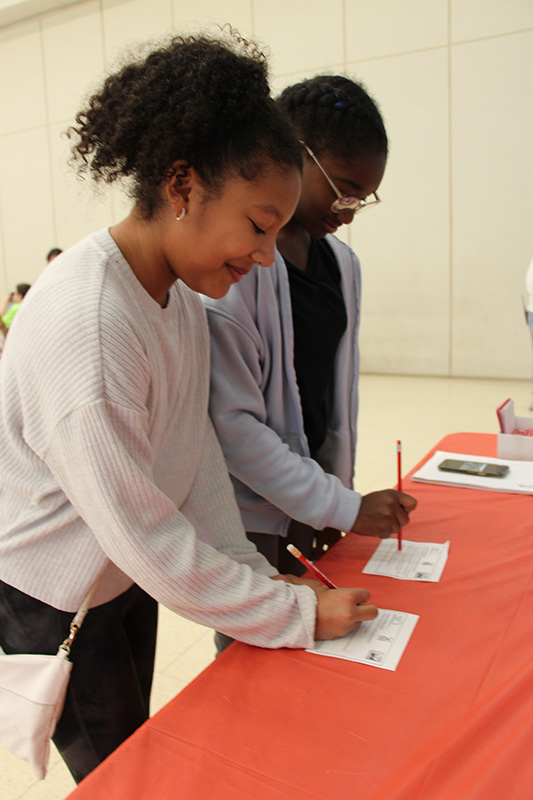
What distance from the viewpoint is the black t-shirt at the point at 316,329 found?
1323 mm

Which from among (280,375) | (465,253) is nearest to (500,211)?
(465,253)

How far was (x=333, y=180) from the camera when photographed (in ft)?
4.04

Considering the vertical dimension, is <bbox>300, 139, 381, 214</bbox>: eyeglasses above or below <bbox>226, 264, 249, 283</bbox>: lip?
above

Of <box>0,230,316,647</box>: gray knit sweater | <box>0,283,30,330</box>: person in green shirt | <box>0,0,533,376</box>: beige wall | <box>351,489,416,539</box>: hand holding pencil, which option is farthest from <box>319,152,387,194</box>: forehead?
<box>0,283,30,330</box>: person in green shirt

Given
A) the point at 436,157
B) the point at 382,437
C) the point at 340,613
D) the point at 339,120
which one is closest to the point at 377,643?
the point at 340,613

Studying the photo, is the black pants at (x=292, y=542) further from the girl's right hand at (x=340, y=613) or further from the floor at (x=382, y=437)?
the floor at (x=382, y=437)

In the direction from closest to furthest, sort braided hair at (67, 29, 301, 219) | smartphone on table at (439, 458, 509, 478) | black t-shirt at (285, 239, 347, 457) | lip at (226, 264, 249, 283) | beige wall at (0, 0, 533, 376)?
braided hair at (67, 29, 301, 219)
lip at (226, 264, 249, 283)
black t-shirt at (285, 239, 347, 457)
smartphone on table at (439, 458, 509, 478)
beige wall at (0, 0, 533, 376)

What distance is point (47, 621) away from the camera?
0.88 m

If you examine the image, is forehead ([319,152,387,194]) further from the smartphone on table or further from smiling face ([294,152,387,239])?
the smartphone on table

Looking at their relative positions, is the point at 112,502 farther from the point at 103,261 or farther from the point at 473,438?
the point at 473,438

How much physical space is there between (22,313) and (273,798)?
2.00 feet

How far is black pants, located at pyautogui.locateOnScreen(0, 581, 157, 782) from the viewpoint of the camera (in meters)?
0.88

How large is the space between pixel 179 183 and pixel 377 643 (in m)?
0.68

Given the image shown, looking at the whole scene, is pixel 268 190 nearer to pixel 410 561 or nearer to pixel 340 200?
pixel 340 200
